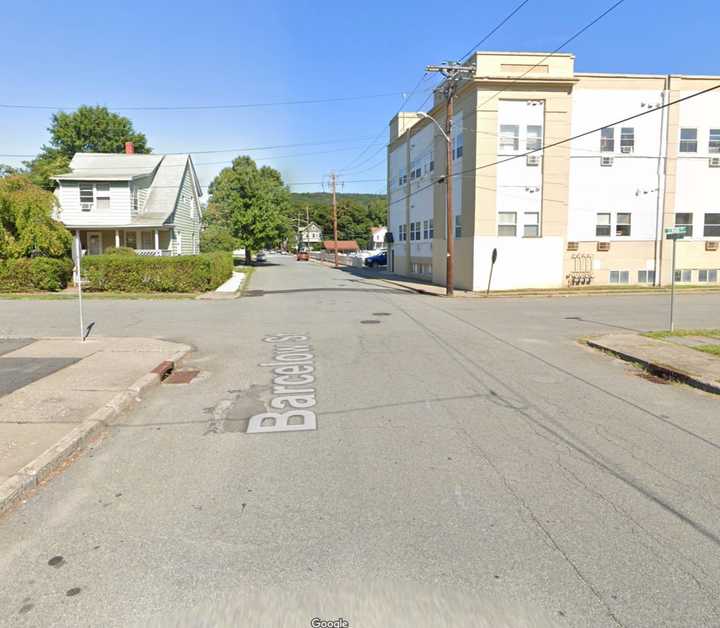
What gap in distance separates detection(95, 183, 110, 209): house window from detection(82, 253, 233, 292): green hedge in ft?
34.2

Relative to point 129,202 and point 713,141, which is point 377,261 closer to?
point 129,202

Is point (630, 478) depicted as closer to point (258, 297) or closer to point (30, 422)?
point (30, 422)

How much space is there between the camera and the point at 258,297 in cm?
2322

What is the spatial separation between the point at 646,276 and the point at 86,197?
32.1 meters

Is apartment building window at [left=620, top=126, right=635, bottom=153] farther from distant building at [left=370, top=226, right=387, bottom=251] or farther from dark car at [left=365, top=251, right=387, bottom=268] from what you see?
distant building at [left=370, top=226, right=387, bottom=251]

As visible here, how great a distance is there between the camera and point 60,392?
7254mm

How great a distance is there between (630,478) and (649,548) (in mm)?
1198

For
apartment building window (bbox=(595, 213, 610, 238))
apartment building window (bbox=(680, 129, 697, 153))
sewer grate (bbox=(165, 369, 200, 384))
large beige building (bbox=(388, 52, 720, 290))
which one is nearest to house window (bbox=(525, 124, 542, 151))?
large beige building (bbox=(388, 52, 720, 290))

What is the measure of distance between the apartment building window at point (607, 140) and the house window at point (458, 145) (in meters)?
6.90

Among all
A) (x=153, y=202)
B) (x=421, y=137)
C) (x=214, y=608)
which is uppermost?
(x=421, y=137)

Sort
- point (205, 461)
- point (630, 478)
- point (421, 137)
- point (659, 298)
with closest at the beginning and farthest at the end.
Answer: point (630, 478) < point (205, 461) < point (659, 298) < point (421, 137)

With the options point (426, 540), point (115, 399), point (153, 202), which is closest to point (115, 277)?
point (153, 202)

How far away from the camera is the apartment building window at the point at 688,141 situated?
27.7 metres

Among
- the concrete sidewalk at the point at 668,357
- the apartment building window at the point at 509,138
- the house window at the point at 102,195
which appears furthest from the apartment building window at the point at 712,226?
the house window at the point at 102,195
